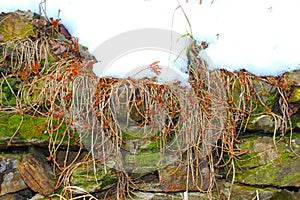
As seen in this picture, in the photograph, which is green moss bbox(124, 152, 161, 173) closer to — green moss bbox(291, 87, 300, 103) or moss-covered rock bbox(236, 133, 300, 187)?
moss-covered rock bbox(236, 133, 300, 187)

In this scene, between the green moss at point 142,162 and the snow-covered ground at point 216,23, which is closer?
the green moss at point 142,162

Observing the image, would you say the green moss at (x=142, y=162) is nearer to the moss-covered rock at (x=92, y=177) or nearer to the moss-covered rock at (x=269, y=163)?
the moss-covered rock at (x=92, y=177)

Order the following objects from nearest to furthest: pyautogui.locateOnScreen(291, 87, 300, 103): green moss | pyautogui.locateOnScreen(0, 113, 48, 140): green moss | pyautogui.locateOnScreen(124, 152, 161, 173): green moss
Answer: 1. pyautogui.locateOnScreen(0, 113, 48, 140): green moss
2. pyautogui.locateOnScreen(124, 152, 161, 173): green moss
3. pyautogui.locateOnScreen(291, 87, 300, 103): green moss

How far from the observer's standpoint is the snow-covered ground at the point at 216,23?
2.05 meters

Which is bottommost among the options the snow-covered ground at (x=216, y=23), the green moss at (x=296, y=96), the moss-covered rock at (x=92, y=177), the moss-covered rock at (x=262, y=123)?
the moss-covered rock at (x=92, y=177)

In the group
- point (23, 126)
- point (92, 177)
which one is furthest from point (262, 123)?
point (23, 126)

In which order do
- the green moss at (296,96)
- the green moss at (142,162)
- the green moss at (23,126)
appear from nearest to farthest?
1. the green moss at (23,126)
2. the green moss at (142,162)
3. the green moss at (296,96)

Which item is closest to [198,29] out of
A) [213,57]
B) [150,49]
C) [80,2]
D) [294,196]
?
[213,57]

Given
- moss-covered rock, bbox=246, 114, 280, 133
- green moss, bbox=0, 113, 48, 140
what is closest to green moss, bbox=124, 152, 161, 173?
green moss, bbox=0, 113, 48, 140

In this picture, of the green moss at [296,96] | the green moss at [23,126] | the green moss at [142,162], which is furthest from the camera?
the green moss at [296,96]

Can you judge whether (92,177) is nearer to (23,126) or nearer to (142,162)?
(142,162)

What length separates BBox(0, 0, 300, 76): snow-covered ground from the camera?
2.05 metres

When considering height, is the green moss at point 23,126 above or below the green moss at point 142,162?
above

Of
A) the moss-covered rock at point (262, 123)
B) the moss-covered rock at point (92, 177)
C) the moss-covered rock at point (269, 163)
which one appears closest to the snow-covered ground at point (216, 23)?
the moss-covered rock at point (262, 123)
